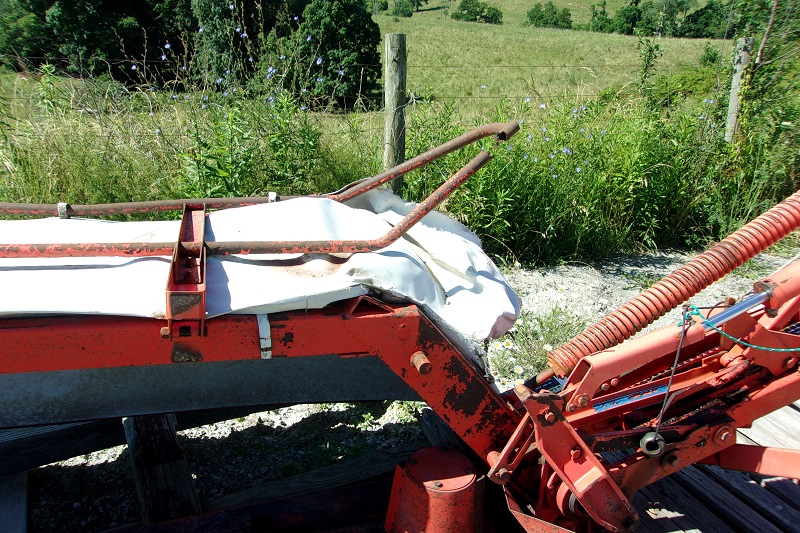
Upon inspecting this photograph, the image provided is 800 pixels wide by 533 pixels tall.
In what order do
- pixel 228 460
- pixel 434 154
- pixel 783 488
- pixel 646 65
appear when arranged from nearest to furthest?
pixel 434 154, pixel 783 488, pixel 228 460, pixel 646 65

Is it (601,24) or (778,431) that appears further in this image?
(601,24)

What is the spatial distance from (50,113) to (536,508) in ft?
17.4

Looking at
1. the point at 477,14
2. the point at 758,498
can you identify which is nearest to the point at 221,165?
the point at 758,498

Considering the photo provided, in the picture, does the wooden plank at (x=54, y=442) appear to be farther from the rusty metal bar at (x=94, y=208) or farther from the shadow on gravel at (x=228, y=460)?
the rusty metal bar at (x=94, y=208)

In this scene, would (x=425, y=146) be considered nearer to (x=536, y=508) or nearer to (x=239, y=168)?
(x=239, y=168)

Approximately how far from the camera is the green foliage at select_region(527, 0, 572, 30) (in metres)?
55.2

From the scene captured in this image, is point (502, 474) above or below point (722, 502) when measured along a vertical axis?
above

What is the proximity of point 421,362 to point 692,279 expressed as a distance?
1002 millimetres

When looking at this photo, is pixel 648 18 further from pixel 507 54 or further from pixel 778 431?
pixel 778 431

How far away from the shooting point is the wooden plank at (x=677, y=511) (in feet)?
9.59

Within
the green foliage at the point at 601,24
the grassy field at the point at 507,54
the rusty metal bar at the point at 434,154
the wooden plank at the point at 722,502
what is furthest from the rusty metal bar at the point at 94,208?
the green foliage at the point at 601,24

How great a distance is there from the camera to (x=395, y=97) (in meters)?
5.16

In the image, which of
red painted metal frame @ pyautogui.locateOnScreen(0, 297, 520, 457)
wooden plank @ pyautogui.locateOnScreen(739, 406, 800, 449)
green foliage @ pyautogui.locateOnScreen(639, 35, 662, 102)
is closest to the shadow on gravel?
red painted metal frame @ pyautogui.locateOnScreen(0, 297, 520, 457)

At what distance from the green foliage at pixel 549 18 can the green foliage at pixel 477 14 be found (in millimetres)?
3104
